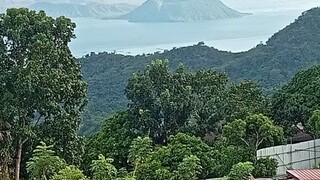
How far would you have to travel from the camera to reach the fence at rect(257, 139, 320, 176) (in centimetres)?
1556

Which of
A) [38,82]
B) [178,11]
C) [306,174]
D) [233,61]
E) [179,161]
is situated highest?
[178,11]

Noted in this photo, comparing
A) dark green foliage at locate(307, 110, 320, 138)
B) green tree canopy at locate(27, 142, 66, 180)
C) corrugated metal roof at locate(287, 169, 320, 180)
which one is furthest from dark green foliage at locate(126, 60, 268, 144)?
corrugated metal roof at locate(287, 169, 320, 180)

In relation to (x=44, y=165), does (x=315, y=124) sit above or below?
above

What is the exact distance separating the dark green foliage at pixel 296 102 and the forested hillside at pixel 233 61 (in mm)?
24031

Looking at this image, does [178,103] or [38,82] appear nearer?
[38,82]

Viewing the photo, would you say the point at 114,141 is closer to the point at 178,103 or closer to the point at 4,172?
the point at 178,103

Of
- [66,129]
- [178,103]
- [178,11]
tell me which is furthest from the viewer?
[178,11]

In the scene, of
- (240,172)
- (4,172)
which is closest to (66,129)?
(4,172)

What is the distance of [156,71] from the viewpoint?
19219 millimetres

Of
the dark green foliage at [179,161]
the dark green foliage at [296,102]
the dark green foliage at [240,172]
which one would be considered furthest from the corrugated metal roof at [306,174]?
the dark green foliage at [296,102]

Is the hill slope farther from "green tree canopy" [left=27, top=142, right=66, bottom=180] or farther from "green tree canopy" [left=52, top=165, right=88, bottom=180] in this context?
"green tree canopy" [left=52, top=165, right=88, bottom=180]

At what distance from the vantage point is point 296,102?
18.2 meters

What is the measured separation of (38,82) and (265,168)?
19.5 ft

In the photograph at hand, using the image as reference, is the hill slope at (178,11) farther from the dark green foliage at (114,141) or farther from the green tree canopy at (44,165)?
the green tree canopy at (44,165)
